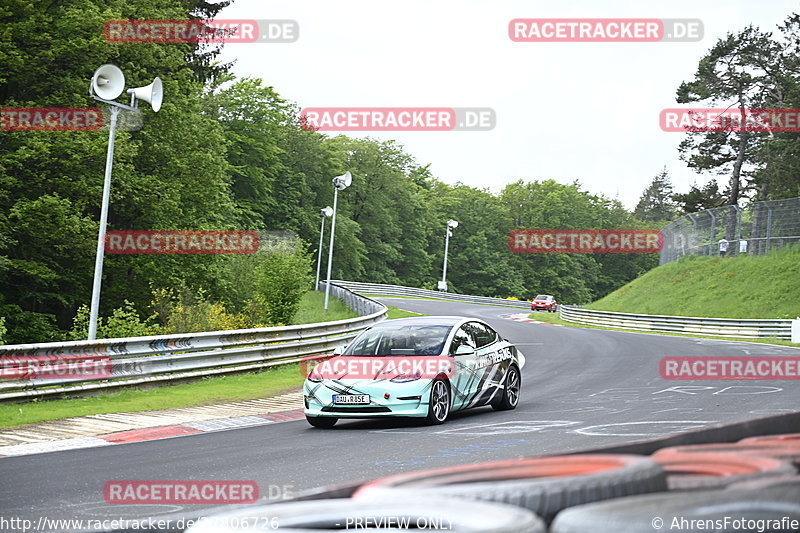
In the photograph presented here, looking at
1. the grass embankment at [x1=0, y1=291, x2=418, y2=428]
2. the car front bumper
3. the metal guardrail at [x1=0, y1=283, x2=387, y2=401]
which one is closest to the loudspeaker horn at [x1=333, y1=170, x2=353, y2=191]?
the metal guardrail at [x1=0, y1=283, x2=387, y2=401]

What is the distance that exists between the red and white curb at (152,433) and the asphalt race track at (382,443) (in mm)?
392

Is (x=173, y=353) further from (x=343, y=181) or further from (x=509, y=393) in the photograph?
(x=343, y=181)

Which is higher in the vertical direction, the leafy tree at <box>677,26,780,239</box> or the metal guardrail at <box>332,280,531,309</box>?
the leafy tree at <box>677,26,780,239</box>

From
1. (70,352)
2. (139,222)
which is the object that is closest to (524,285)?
(139,222)

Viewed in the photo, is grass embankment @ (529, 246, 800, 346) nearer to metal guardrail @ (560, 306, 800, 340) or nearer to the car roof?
metal guardrail @ (560, 306, 800, 340)

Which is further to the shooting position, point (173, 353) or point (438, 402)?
point (173, 353)

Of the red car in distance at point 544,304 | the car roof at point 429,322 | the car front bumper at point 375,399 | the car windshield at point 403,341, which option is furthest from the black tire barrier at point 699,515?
the red car in distance at point 544,304

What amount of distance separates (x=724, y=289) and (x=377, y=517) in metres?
53.2

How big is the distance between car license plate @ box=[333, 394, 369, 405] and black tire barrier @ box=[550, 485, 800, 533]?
34.7ft

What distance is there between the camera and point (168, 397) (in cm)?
1528

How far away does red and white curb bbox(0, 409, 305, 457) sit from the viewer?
10.4 metres

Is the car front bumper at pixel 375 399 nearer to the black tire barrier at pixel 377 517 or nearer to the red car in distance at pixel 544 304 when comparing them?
the black tire barrier at pixel 377 517

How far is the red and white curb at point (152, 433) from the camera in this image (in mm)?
10359

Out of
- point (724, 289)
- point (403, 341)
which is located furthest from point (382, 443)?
point (724, 289)
